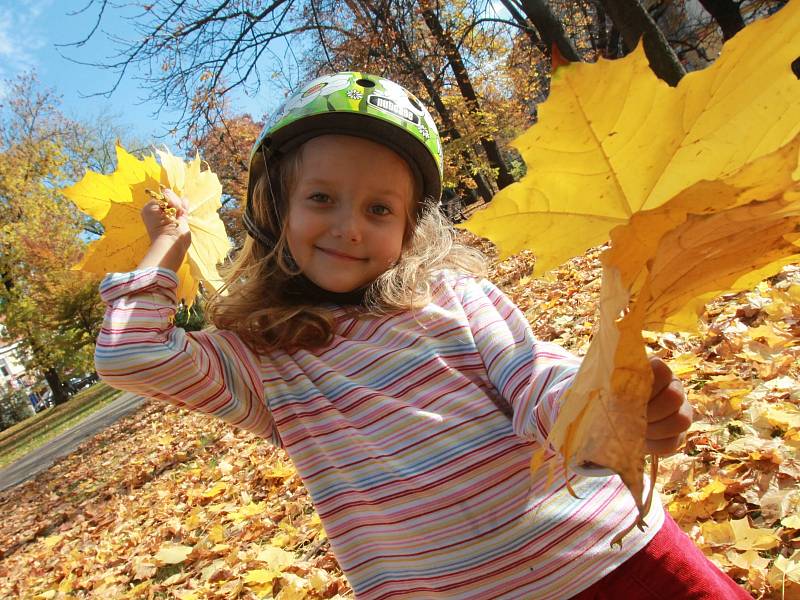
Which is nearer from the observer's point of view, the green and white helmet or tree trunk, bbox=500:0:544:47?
the green and white helmet

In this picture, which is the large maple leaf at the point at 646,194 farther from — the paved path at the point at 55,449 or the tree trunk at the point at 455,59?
the paved path at the point at 55,449

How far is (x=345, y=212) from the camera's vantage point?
1.51 m

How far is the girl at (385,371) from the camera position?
1.21m

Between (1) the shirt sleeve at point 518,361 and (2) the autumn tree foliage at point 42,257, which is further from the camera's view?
(2) the autumn tree foliage at point 42,257

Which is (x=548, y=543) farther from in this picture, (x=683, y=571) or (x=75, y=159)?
(x=75, y=159)

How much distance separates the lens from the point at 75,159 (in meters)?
23.0

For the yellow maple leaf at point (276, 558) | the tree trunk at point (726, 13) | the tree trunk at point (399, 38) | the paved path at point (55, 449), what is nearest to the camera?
the yellow maple leaf at point (276, 558)

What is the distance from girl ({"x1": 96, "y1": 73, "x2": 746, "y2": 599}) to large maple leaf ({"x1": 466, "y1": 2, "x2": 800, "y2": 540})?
0.56 meters

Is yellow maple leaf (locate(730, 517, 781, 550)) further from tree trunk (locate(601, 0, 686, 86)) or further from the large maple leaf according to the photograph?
tree trunk (locate(601, 0, 686, 86))

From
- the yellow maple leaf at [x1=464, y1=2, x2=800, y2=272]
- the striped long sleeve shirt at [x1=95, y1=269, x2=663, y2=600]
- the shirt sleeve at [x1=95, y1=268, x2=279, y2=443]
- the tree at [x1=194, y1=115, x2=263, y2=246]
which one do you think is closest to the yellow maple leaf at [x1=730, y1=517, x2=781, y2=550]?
the striped long sleeve shirt at [x1=95, y1=269, x2=663, y2=600]

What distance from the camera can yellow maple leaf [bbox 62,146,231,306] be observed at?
164 cm

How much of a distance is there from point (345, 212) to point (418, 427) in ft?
2.07

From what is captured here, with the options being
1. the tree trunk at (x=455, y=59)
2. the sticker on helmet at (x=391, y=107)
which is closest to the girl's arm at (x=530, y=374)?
the sticker on helmet at (x=391, y=107)

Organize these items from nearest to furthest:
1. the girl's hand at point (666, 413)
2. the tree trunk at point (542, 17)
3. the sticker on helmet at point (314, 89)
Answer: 1. the girl's hand at point (666, 413)
2. the sticker on helmet at point (314, 89)
3. the tree trunk at point (542, 17)
